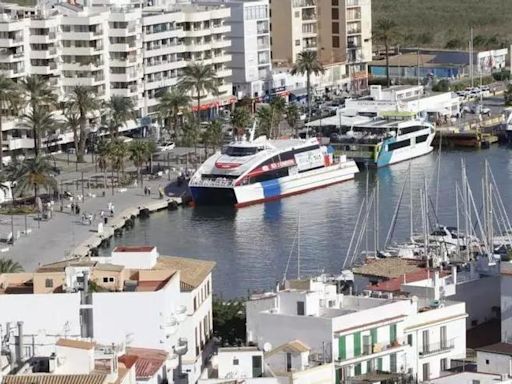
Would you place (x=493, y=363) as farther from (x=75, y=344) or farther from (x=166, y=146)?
(x=166, y=146)

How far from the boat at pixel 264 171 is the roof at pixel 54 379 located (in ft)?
123

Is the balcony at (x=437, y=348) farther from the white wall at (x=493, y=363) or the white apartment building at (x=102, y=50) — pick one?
the white apartment building at (x=102, y=50)

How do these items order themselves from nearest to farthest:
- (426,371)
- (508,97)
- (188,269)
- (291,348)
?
(291,348) < (426,371) < (188,269) < (508,97)

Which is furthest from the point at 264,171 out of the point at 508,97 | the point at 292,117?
the point at 508,97

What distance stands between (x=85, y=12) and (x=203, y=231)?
67.0ft

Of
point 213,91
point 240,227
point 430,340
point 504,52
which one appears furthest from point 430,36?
point 430,340

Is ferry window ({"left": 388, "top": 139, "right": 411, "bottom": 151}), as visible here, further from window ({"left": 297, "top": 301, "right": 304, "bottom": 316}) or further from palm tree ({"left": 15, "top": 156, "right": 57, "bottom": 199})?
window ({"left": 297, "top": 301, "right": 304, "bottom": 316})

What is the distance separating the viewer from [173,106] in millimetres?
79562

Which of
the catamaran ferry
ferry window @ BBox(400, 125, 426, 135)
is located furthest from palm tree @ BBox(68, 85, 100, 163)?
ferry window @ BBox(400, 125, 426, 135)

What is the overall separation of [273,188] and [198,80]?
14.3 m

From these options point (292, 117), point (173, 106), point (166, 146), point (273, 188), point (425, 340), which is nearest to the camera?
point (425, 340)

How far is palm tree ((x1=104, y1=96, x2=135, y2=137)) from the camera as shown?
7650cm

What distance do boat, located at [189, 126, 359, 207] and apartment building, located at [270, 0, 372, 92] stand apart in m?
22.5

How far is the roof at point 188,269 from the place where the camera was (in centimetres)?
3753
